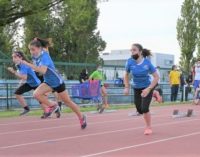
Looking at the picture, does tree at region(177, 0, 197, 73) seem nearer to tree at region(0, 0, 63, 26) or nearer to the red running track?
tree at region(0, 0, 63, 26)

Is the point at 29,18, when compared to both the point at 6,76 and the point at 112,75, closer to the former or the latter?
the point at 112,75

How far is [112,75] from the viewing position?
98.9 feet

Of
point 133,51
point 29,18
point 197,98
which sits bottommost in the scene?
point 197,98

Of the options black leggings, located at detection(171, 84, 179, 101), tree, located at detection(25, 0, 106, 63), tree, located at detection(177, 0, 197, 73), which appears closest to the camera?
black leggings, located at detection(171, 84, 179, 101)

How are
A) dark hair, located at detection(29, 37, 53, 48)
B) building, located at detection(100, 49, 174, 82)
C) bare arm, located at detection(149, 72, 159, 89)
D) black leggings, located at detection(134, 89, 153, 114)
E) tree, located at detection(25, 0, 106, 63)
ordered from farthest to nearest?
building, located at detection(100, 49, 174, 82)
tree, located at detection(25, 0, 106, 63)
dark hair, located at detection(29, 37, 53, 48)
black leggings, located at detection(134, 89, 153, 114)
bare arm, located at detection(149, 72, 159, 89)

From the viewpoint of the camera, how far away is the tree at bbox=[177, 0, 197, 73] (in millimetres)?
59656

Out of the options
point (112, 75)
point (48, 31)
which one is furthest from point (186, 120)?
point (48, 31)

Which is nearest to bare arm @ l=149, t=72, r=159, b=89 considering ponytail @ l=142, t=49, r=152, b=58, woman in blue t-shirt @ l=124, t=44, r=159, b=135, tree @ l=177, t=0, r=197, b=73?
woman in blue t-shirt @ l=124, t=44, r=159, b=135

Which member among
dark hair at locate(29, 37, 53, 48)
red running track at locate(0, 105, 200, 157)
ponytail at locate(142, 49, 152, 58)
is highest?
dark hair at locate(29, 37, 53, 48)

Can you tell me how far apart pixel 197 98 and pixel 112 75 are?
21.0ft

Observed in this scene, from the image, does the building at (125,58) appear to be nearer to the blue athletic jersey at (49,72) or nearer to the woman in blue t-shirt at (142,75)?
the blue athletic jersey at (49,72)

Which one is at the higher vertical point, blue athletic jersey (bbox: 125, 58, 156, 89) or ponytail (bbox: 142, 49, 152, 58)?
ponytail (bbox: 142, 49, 152, 58)

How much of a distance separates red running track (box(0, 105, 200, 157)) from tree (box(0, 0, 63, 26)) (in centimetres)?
1551

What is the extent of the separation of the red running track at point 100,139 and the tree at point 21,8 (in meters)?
15.5
